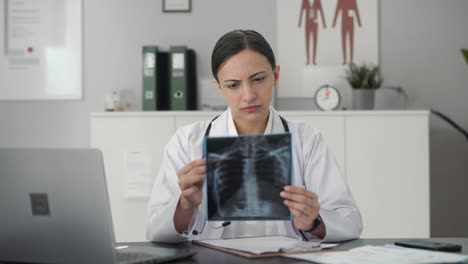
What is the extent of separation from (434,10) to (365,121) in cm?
98

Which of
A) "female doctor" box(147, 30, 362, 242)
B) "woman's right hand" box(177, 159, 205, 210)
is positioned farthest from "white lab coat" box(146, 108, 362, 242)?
"woman's right hand" box(177, 159, 205, 210)

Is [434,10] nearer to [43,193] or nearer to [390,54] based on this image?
[390,54]

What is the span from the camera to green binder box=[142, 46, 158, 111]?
4.20m

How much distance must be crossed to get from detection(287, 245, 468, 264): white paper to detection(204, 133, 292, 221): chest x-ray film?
0.62 ft

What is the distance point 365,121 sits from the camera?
407cm

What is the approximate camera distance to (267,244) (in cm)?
177

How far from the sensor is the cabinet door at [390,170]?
404cm

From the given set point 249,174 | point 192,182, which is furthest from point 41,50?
point 249,174

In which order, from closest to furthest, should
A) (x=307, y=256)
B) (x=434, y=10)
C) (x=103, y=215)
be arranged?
1. (x=103, y=215)
2. (x=307, y=256)
3. (x=434, y=10)

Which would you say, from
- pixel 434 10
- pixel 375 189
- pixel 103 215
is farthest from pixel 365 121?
pixel 103 215

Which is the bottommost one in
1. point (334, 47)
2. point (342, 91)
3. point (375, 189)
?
point (375, 189)

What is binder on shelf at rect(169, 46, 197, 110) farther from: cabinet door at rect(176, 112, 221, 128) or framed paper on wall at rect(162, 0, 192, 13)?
framed paper on wall at rect(162, 0, 192, 13)

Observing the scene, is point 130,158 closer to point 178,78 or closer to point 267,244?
point 178,78

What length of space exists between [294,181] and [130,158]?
2.09m
